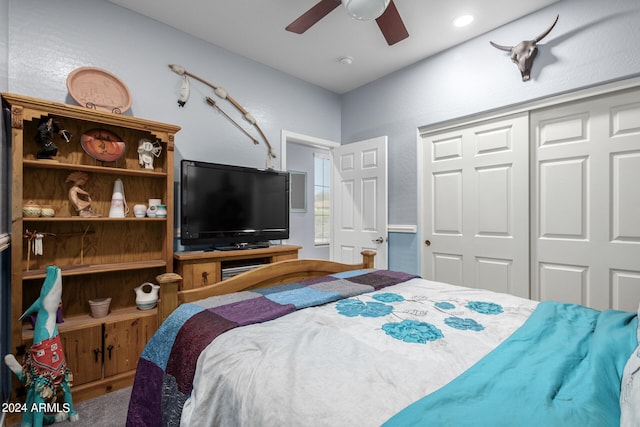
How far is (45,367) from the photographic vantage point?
1.60 metres

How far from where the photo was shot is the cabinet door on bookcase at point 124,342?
1982 millimetres

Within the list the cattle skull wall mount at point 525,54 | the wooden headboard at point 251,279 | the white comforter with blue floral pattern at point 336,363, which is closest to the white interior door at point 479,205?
the cattle skull wall mount at point 525,54

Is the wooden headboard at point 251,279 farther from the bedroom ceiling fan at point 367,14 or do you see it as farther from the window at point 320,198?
the window at point 320,198

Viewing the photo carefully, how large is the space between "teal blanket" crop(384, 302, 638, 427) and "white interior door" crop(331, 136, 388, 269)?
2354 mm

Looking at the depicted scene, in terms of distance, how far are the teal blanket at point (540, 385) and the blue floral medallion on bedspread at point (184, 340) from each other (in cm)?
69

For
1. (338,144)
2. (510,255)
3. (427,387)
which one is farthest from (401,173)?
(427,387)

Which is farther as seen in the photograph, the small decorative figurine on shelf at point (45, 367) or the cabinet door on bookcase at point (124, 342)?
the cabinet door on bookcase at point (124, 342)

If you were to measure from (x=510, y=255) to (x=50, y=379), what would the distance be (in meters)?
3.21

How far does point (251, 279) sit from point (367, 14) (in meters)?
1.59

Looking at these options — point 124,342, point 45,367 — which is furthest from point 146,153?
point 45,367

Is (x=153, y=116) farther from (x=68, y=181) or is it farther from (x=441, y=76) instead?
(x=441, y=76)

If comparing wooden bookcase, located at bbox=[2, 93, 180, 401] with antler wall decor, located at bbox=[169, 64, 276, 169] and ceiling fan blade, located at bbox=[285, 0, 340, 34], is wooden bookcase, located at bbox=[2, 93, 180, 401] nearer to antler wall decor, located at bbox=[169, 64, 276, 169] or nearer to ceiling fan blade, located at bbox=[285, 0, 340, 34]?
antler wall decor, located at bbox=[169, 64, 276, 169]

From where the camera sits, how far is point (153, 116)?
2494 millimetres

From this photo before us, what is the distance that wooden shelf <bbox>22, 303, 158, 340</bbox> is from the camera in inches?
73.0
